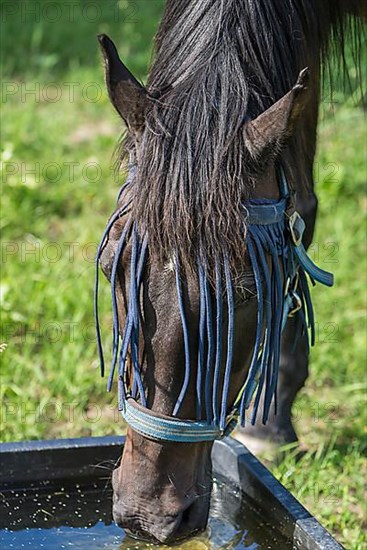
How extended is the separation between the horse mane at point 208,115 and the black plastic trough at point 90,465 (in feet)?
2.15

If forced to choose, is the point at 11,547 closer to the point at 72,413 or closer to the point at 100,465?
the point at 100,465

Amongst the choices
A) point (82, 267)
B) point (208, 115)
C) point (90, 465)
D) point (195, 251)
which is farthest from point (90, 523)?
point (82, 267)

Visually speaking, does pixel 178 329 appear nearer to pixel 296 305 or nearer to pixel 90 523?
pixel 296 305

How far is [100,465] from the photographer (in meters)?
2.44

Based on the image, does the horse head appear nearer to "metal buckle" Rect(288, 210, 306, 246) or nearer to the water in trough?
"metal buckle" Rect(288, 210, 306, 246)

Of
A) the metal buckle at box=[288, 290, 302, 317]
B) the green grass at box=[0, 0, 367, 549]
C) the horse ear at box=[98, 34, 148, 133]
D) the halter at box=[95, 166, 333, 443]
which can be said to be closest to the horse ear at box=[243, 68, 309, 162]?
the halter at box=[95, 166, 333, 443]

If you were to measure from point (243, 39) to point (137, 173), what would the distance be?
0.42 meters

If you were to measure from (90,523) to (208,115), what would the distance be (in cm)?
98

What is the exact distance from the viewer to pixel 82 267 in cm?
400


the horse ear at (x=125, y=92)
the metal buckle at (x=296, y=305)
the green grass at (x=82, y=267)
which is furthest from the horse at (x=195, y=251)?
the green grass at (x=82, y=267)

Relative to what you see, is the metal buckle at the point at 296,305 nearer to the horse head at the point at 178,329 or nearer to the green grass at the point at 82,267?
the horse head at the point at 178,329

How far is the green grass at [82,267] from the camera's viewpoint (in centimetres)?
307

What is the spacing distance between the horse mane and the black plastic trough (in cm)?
65

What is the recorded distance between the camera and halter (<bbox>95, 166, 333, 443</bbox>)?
1942 millimetres
